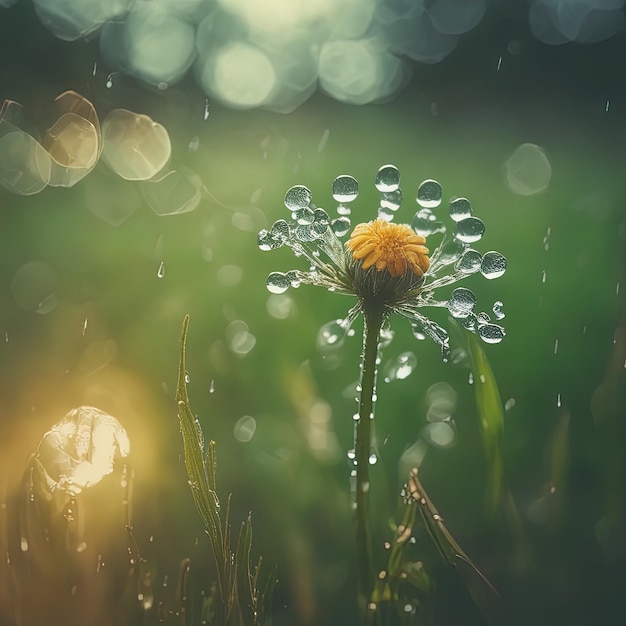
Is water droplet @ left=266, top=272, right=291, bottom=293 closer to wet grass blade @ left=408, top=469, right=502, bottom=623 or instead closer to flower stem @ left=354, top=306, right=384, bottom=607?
flower stem @ left=354, top=306, right=384, bottom=607

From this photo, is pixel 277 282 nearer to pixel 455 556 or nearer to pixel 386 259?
pixel 386 259

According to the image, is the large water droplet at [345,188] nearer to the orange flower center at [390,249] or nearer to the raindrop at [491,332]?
the orange flower center at [390,249]

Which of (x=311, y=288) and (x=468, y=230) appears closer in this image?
(x=468, y=230)

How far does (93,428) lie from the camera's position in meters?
0.69

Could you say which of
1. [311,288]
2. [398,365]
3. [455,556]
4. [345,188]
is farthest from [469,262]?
[311,288]

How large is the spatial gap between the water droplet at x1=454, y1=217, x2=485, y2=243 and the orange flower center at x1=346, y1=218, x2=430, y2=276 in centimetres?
5

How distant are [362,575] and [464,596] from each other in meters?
0.11

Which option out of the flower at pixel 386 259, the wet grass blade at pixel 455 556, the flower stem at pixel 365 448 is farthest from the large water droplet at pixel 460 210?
the wet grass blade at pixel 455 556

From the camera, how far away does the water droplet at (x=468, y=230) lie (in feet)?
2.10

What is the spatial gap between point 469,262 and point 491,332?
0.06 metres

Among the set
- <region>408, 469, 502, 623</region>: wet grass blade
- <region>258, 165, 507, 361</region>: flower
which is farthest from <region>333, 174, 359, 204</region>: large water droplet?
<region>408, 469, 502, 623</region>: wet grass blade

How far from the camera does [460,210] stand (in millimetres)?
655

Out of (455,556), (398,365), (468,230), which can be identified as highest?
(468,230)

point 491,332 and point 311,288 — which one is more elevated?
point 311,288
